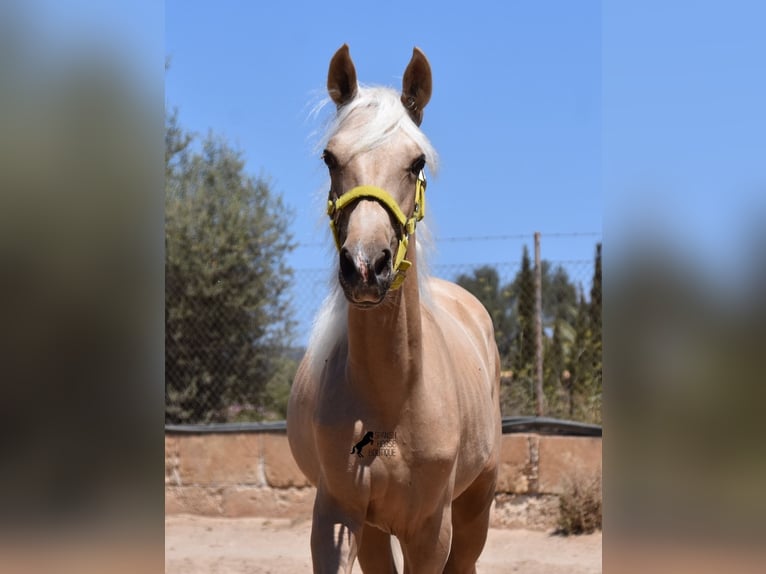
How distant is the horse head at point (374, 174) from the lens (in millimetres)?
Result: 2330

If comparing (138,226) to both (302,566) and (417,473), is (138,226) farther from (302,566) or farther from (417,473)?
(302,566)

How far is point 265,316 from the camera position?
8289mm

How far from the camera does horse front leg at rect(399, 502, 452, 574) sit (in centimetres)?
300

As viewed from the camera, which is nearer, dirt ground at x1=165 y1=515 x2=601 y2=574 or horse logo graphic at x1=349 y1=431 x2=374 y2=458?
horse logo graphic at x1=349 y1=431 x2=374 y2=458

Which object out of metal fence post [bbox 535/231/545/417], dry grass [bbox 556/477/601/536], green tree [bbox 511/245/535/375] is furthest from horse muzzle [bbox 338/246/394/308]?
green tree [bbox 511/245/535/375]

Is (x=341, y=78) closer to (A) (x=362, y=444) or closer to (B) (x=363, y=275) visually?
(B) (x=363, y=275)

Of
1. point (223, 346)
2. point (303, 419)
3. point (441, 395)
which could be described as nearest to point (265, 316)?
point (223, 346)

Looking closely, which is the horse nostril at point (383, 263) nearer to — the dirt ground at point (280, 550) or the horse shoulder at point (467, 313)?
the horse shoulder at point (467, 313)

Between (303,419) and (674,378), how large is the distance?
2.39 meters

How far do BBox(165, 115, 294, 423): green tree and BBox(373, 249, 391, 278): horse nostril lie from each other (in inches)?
229

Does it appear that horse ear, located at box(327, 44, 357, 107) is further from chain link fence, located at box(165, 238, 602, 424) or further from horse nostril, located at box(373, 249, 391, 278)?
chain link fence, located at box(165, 238, 602, 424)

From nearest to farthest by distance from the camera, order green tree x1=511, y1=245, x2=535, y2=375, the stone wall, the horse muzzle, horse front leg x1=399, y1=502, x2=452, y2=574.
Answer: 1. the horse muzzle
2. horse front leg x1=399, y1=502, x2=452, y2=574
3. the stone wall
4. green tree x1=511, y1=245, x2=535, y2=375

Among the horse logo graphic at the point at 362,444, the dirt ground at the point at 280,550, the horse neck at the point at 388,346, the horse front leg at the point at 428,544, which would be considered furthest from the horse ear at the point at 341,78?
the dirt ground at the point at 280,550

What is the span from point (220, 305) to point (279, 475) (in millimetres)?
2125
